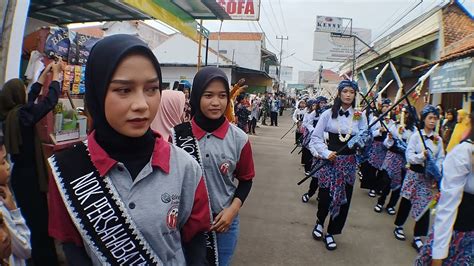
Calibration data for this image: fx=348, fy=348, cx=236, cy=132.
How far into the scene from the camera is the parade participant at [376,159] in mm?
6449

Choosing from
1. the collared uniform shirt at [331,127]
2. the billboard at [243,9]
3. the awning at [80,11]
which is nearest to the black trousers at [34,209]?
the awning at [80,11]

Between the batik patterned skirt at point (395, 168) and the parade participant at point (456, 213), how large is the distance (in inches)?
126

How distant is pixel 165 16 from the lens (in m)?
5.17

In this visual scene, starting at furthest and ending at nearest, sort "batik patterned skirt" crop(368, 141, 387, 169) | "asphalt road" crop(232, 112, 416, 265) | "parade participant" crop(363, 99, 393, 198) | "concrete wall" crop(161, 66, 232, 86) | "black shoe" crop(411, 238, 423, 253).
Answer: "concrete wall" crop(161, 66, 232, 86) < "batik patterned skirt" crop(368, 141, 387, 169) < "parade participant" crop(363, 99, 393, 198) < "black shoe" crop(411, 238, 423, 253) < "asphalt road" crop(232, 112, 416, 265)

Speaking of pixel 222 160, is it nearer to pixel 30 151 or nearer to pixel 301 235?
pixel 30 151

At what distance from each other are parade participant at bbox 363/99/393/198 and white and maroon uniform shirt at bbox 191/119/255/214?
447cm

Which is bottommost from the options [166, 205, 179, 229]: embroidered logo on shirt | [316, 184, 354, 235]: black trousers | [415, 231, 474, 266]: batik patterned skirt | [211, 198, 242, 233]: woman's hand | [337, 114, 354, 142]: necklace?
[316, 184, 354, 235]: black trousers

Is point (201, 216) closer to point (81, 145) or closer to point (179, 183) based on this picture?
point (179, 183)

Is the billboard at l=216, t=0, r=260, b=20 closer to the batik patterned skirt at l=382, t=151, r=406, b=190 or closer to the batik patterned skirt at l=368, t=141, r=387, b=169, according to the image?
the batik patterned skirt at l=368, t=141, r=387, b=169

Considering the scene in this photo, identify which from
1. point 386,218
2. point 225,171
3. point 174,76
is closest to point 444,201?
point 225,171

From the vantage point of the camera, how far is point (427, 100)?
9.97 m

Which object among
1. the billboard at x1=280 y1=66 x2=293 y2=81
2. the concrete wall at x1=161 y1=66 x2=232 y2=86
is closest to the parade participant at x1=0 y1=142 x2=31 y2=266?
the concrete wall at x1=161 y1=66 x2=232 y2=86

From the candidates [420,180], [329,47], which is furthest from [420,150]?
[329,47]

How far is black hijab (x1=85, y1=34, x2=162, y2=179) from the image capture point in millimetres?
1133
